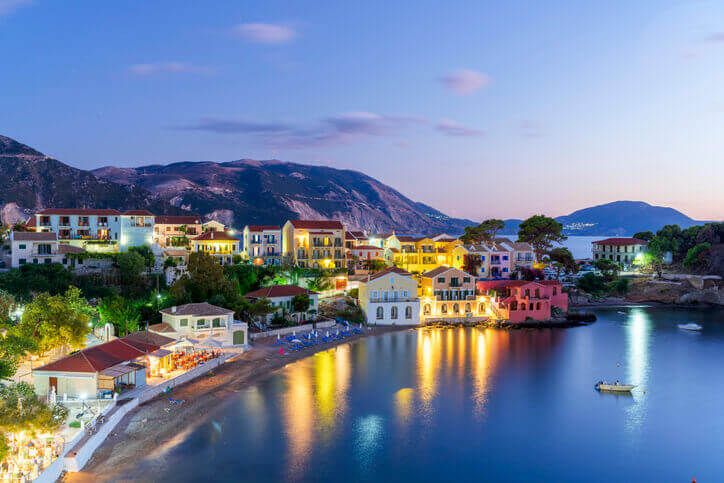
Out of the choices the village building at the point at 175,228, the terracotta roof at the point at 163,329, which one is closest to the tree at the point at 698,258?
the village building at the point at 175,228

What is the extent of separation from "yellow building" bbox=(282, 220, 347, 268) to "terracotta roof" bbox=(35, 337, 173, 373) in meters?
32.1

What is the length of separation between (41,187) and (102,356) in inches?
3505

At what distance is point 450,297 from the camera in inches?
2009

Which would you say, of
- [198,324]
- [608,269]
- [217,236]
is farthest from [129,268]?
[608,269]

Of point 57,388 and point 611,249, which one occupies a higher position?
point 611,249

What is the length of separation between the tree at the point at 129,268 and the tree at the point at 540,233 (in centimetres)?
4838

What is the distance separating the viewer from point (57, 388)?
2288cm

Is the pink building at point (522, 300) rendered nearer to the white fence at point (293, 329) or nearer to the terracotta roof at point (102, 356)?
the white fence at point (293, 329)

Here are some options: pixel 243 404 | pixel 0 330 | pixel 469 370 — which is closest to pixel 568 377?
pixel 469 370

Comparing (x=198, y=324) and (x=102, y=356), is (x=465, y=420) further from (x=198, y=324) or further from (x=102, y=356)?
(x=102, y=356)

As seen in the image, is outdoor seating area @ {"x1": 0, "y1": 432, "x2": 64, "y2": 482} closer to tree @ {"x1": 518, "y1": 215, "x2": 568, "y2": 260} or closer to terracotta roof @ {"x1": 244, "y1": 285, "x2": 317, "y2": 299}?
terracotta roof @ {"x1": 244, "y1": 285, "x2": 317, "y2": 299}

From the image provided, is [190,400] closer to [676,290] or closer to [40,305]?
[40,305]

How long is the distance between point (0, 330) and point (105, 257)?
883 inches

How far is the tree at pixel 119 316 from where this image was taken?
34.1m
